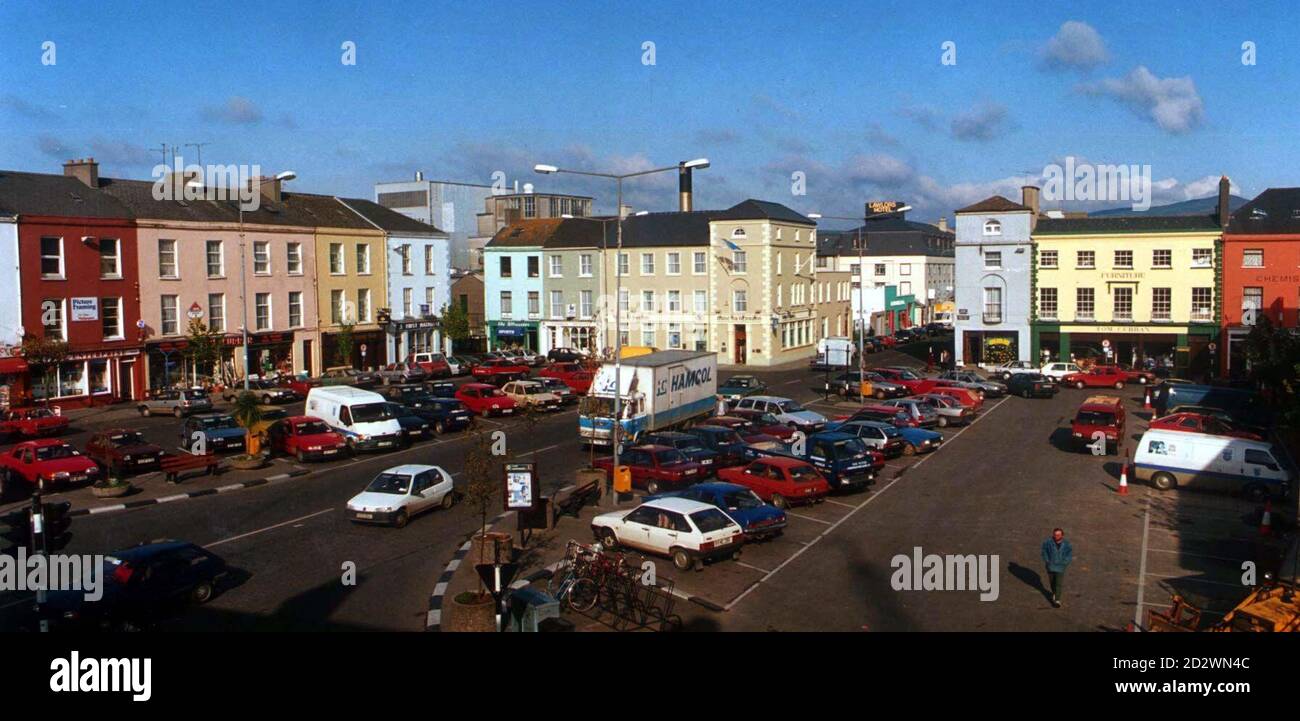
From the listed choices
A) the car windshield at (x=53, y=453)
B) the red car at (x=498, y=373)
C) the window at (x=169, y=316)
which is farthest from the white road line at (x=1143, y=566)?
the window at (x=169, y=316)

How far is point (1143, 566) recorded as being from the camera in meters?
19.9

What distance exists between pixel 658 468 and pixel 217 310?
32.9 metres

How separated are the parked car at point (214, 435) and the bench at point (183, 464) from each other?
6.15 feet

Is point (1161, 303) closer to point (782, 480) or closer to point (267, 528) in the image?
point (782, 480)

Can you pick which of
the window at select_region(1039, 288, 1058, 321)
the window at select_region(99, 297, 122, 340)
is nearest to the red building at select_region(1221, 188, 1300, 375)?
the window at select_region(1039, 288, 1058, 321)

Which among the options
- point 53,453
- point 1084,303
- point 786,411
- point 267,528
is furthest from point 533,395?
point 1084,303

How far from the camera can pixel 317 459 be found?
31.5 m

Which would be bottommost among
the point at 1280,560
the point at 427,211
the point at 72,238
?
the point at 1280,560

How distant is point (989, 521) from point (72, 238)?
4019 cm

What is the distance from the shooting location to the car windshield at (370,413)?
33875mm

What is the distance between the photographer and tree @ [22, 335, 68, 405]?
40562 millimetres

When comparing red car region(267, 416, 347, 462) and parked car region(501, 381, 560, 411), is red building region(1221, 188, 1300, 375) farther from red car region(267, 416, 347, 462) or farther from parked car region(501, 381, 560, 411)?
red car region(267, 416, 347, 462)
